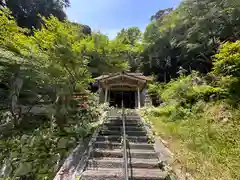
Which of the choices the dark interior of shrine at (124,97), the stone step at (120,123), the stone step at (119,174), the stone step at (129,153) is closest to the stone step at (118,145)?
the stone step at (129,153)

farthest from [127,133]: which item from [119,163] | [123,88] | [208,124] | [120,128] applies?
[123,88]

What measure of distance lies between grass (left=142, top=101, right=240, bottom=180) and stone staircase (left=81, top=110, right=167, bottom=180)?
62 cm

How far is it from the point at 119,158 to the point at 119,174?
702mm

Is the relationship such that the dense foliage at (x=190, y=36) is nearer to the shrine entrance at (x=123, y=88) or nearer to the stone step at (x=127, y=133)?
the shrine entrance at (x=123, y=88)

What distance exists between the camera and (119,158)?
402 centimetres

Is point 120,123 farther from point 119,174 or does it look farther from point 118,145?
point 119,174

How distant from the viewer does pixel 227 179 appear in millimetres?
2734

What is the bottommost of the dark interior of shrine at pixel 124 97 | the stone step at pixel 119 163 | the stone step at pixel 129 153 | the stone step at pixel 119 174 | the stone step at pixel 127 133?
the stone step at pixel 119 174

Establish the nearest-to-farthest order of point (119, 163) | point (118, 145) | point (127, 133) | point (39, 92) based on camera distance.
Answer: point (119, 163) < point (118, 145) < point (127, 133) < point (39, 92)

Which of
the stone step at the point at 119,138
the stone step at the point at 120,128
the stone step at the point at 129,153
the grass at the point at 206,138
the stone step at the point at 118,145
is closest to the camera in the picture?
the grass at the point at 206,138

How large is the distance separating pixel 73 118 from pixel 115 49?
424 cm

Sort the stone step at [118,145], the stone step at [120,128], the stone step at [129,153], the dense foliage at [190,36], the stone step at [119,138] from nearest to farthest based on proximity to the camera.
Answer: the stone step at [129,153] → the stone step at [118,145] → the stone step at [119,138] → the stone step at [120,128] → the dense foliage at [190,36]

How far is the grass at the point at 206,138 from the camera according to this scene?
3.08 m

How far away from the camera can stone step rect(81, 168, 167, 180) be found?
3.24 meters
